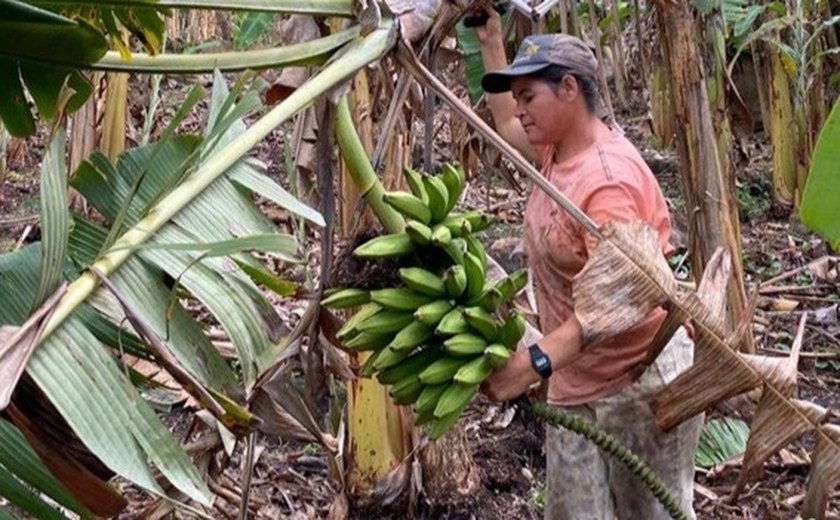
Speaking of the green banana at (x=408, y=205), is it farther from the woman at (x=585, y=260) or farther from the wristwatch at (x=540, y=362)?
the woman at (x=585, y=260)

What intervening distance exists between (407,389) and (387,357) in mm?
75

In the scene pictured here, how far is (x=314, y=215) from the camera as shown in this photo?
1.36 m

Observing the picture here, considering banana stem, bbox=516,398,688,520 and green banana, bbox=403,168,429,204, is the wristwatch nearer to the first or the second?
banana stem, bbox=516,398,688,520

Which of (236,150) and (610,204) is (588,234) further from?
(236,150)

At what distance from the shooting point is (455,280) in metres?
1.38

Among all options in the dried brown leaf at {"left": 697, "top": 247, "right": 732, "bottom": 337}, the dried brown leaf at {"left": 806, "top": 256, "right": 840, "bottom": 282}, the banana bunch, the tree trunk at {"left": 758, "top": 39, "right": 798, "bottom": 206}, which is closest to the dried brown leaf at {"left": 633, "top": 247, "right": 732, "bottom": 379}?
the dried brown leaf at {"left": 697, "top": 247, "right": 732, "bottom": 337}

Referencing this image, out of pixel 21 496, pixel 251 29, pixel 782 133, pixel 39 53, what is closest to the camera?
pixel 21 496

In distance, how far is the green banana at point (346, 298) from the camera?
1.40 m

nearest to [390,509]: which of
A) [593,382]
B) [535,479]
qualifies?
[535,479]

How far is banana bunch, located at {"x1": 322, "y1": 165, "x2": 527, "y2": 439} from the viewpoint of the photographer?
1379 millimetres

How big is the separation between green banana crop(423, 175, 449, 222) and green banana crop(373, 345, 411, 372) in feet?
0.63

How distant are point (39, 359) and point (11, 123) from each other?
666 mm

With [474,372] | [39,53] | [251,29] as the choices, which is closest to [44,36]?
[39,53]

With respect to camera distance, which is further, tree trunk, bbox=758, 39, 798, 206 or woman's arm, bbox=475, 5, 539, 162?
tree trunk, bbox=758, 39, 798, 206
